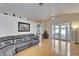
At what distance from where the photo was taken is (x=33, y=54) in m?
1.83

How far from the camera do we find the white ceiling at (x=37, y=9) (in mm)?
1759

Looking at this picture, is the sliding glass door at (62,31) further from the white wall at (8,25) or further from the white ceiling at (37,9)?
the white wall at (8,25)

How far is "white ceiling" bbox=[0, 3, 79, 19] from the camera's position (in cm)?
176

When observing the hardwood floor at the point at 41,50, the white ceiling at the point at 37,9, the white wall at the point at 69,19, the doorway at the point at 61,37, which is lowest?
the hardwood floor at the point at 41,50

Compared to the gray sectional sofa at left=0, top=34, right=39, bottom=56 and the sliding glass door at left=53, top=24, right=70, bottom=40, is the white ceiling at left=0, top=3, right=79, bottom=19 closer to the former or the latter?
the sliding glass door at left=53, top=24, right=70, bottom=40

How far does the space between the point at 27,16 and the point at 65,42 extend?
2.96 feet

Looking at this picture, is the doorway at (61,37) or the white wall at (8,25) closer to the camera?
the white wall at (8,25)

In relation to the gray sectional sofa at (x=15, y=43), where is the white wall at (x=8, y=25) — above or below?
above

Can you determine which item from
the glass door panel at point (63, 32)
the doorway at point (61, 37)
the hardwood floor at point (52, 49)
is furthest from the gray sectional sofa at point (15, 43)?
the glass door panel at point (63, 32)

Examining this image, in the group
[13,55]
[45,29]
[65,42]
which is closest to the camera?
[13,55]

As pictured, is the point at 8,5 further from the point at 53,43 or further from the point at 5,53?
the point at 53,43

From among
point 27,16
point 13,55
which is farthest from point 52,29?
point 13,55

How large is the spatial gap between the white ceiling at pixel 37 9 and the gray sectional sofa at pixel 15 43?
436 millimetres

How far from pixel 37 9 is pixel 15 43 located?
77 centimetres
